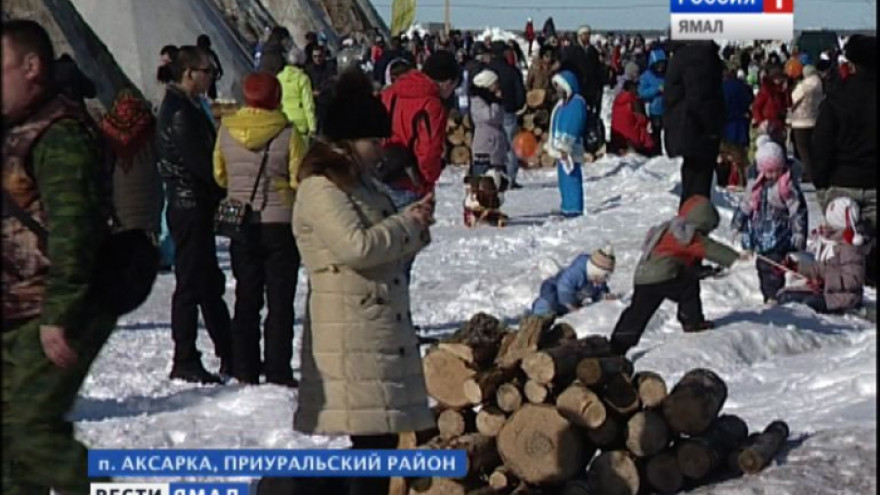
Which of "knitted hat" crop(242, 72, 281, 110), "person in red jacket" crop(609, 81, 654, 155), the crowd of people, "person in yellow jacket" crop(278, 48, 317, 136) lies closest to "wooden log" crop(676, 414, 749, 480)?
the crowd of people

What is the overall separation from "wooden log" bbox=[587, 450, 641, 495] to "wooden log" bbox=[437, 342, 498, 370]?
0.70 metres

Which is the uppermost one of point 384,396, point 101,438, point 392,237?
point 392,237

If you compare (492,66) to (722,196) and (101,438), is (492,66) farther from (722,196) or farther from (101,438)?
(101,438)

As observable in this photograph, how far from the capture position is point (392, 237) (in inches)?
225

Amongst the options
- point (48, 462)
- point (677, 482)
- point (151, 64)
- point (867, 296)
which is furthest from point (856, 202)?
point (151, 64)

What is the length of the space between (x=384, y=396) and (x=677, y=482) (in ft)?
5.63

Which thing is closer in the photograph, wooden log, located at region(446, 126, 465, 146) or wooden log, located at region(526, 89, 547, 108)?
wooden log, located at region(446, 126, 465, 146)

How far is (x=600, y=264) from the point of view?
1150 cm

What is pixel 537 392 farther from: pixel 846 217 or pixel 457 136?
pixel 457 136

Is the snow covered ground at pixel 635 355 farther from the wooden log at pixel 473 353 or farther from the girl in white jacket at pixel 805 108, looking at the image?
the girl in white jacket at pixel 805 108

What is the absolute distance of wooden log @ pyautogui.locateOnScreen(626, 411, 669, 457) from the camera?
711cm

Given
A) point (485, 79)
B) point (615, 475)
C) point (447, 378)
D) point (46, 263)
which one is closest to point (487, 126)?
point (485, 79)

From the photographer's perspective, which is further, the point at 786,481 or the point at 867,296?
the point at 867,296

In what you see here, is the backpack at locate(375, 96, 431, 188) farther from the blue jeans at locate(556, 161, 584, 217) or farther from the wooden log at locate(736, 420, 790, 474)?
the blue jeans at locate(556, 161, 584, 217)
